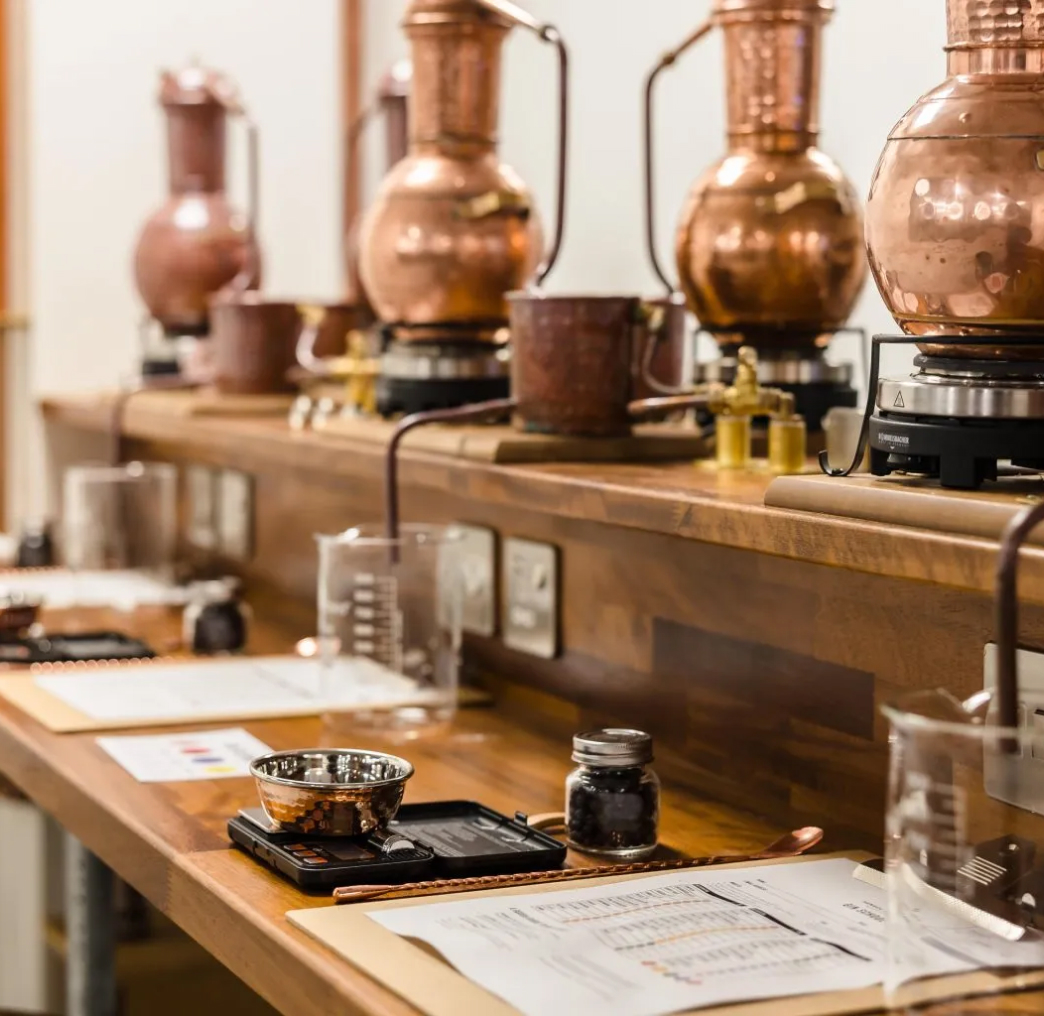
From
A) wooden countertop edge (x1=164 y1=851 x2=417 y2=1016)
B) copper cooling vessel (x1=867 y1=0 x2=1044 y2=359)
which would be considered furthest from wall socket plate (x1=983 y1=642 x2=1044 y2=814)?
wooden countertop edge (x1=164 y1=851 x2=417 y2=1016)

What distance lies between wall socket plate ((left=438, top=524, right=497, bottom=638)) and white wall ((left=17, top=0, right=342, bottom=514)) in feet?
5.16

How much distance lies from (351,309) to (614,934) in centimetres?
176

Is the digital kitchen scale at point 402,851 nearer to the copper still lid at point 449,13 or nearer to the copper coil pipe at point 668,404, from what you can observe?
the copper coil pipe at point 668,404

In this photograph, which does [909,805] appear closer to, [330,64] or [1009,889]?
[1009,889]

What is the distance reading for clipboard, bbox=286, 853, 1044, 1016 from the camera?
0.96m

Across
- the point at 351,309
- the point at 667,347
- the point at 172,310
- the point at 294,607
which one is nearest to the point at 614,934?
the point at 667,347

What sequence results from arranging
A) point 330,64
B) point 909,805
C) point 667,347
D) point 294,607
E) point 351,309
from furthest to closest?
point 330,64 < point 351,309 < point 294,607 < point 667,347 < point 909,805

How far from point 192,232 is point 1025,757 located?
2100 millimetres

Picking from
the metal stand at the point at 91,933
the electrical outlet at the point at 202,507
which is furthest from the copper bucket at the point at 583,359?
the electrical outlet at the point at 202,507

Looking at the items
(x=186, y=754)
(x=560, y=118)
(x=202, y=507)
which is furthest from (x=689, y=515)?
(x=202, y=507)

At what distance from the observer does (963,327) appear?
1.26m

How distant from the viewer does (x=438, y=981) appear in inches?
40.8

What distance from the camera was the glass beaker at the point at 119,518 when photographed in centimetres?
255

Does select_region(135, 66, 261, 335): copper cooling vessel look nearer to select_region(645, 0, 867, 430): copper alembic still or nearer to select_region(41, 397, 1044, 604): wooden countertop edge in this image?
select_region(41, 397, 1044, 604): wooden countertop edge
